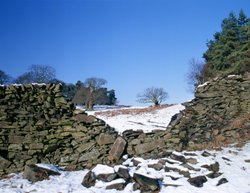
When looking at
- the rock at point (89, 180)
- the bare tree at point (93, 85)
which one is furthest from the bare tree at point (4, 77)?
the rock at point (89, 180)

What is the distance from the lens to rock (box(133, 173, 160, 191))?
7633mm

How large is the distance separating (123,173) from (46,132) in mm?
3505

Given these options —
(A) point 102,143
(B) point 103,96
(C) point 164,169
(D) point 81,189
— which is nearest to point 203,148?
(C) point 164,169

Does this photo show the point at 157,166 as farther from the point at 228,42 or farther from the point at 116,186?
the point at 228,42

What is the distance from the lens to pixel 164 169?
28.2 ft

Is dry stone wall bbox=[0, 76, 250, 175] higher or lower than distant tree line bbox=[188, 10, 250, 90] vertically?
lower

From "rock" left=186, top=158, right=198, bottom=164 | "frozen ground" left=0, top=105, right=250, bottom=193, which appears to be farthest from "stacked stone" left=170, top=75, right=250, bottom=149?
"rock" left=186, top=158, right=198, bottom=164

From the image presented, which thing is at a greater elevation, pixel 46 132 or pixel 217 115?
pixel 217 115

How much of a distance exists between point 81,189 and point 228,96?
6.85m

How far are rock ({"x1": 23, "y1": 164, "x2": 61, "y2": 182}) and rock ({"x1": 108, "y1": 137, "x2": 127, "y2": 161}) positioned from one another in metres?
1.91

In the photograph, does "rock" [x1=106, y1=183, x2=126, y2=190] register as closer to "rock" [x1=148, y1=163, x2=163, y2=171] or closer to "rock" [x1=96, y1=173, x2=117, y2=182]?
"rock" [x1=96, y1=173, x2=117, y2=182]

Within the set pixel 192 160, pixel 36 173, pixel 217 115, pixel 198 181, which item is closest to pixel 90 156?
pixel 36 173

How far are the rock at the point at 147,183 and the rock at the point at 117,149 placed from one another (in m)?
2.12

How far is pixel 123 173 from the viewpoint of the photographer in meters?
8.21
